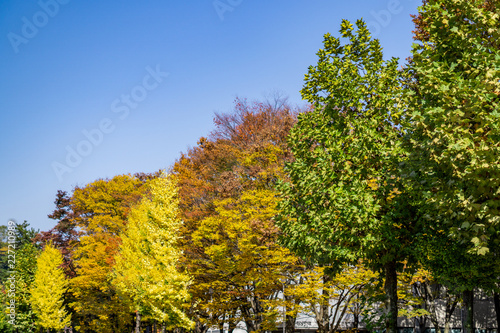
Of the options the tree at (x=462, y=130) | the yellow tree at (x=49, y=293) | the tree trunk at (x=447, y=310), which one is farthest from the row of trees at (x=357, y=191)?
the yellow tree at (x=49, y=293)

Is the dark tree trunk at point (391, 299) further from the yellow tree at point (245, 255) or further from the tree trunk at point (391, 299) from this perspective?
the yellow tree at point (245, 255)

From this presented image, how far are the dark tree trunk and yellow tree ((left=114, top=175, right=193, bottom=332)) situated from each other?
14615 millimetres

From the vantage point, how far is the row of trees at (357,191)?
10031 millimetres

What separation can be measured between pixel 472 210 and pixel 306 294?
11.8m

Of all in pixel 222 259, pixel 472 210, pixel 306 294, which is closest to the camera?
pixel 472 210

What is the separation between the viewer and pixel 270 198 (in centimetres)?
2328

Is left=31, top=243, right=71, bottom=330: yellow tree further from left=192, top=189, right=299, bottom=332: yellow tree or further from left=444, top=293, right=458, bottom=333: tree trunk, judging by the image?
left=444, top=293, right=458, bottom=333: tree trunk

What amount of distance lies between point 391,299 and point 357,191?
13.0 ft

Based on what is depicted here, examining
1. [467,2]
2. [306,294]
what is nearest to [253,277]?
[306,294]

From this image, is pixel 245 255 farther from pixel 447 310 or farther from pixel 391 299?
pixel 447 310

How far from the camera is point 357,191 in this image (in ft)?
44.5

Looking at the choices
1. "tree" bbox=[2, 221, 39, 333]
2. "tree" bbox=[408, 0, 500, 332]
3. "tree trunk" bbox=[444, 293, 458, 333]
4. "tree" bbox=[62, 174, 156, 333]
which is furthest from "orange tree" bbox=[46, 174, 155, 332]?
"tree" bbox=[408, 0, 500, 332]

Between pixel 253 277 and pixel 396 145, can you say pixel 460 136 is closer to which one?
pixel 396 145

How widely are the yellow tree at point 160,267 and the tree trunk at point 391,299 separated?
47.9 feet
